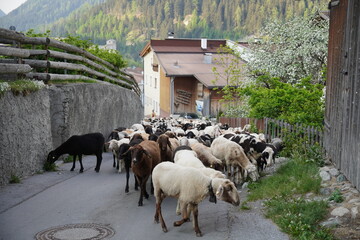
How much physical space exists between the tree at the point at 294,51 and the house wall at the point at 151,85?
20.7 metres

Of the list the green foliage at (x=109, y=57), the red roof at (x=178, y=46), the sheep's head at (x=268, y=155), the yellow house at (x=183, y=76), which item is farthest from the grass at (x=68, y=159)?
the red roof at (x=178, y=46)

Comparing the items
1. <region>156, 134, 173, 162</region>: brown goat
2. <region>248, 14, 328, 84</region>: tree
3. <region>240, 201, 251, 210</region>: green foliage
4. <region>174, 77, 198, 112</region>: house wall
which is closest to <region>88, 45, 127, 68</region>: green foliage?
<region>248, 14, 328, 84</region>: tree

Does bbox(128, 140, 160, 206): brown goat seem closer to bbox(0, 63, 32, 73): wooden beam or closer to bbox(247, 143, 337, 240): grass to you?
bbox(247, 143, 337, 240): grass

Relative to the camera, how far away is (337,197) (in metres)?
9.02

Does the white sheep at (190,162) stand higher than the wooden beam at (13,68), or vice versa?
the wooden beam at (13,68)

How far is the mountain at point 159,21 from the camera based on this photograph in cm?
13338

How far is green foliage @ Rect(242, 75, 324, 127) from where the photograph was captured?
17156 mm

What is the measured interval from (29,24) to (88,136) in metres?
193

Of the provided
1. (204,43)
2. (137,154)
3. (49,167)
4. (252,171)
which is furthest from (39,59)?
(204,43)

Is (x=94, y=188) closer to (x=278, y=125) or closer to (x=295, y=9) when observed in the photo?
(x=278, y=125)

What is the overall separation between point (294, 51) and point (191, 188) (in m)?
21.3

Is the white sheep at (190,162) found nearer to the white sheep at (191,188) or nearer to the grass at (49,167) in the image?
the white sheep at (191,188)

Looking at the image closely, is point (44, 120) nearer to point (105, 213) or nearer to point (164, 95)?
point (105, 213)

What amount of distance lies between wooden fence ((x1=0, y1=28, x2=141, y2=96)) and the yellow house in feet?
71.9
